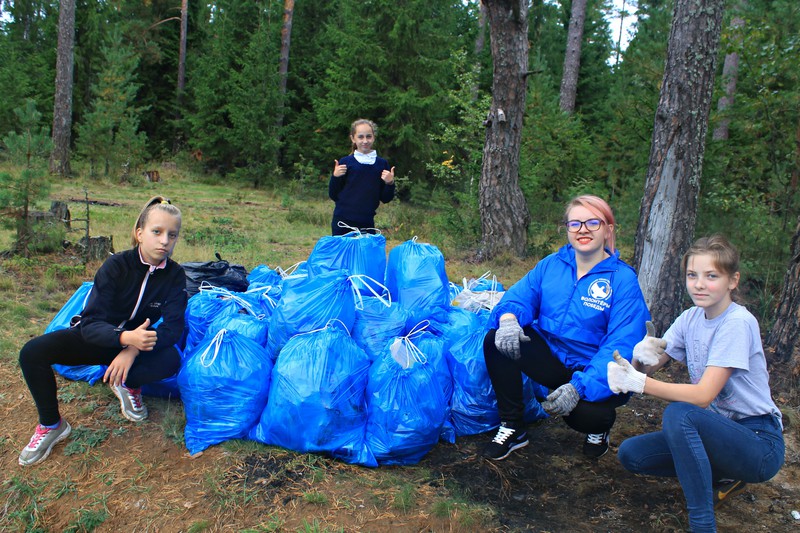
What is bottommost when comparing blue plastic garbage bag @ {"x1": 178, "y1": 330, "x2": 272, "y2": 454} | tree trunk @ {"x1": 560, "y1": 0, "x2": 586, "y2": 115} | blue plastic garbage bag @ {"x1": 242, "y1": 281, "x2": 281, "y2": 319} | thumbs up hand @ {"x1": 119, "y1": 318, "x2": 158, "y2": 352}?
blue plastic garbage bag @ {"x1": 178, "y1": 330, "x2": 272, "y2": 454}

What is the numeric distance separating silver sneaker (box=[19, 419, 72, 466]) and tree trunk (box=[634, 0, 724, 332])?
12.7ft

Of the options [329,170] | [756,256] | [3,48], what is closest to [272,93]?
[329,170]

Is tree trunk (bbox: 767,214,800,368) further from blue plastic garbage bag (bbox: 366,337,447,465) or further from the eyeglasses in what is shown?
blue plastic garbage bag (bbox: 366,337,447,465)

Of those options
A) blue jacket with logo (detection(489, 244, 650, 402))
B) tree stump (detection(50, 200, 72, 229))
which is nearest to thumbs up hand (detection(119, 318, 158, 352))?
blue jacket with logo (detection(489, 244, 650, 402))

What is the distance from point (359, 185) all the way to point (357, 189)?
0.03 metres

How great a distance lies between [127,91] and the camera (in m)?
15.3

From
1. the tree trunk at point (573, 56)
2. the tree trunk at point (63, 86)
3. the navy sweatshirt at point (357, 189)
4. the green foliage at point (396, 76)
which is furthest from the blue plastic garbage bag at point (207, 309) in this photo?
the tree trunk at point (573, 56)

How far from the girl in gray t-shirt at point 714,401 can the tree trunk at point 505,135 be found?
4498 millimetres

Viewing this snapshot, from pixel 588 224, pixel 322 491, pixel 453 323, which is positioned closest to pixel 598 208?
pixel 588 224

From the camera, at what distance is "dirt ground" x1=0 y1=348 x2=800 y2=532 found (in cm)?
230

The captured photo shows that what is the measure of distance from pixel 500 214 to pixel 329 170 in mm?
10175

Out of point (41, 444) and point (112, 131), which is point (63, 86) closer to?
point (112, 131)

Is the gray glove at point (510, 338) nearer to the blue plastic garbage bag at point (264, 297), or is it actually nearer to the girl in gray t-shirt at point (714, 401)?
the girl in gray t-shirt at point (714, 401)

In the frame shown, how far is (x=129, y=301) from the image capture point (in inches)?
112
